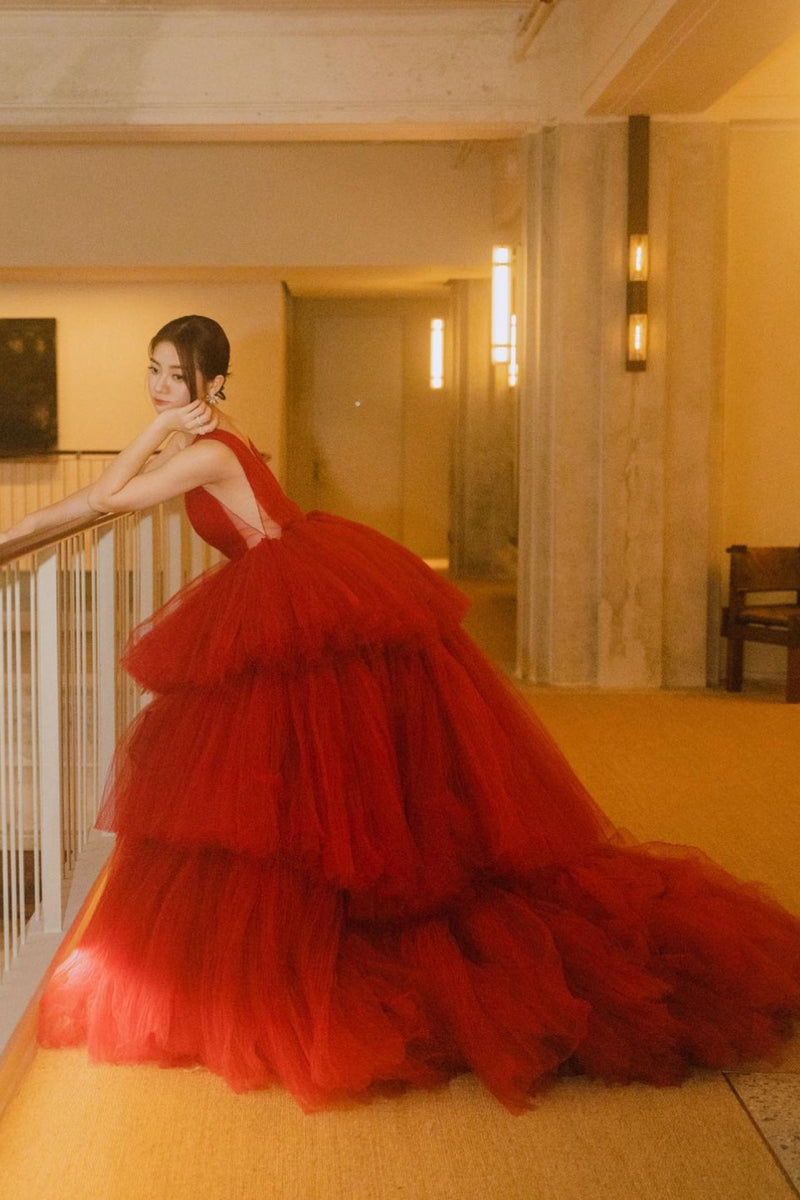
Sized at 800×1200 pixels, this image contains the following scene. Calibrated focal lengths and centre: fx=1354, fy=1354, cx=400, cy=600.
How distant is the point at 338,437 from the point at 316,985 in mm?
11579

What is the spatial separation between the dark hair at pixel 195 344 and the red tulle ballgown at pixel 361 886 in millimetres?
167

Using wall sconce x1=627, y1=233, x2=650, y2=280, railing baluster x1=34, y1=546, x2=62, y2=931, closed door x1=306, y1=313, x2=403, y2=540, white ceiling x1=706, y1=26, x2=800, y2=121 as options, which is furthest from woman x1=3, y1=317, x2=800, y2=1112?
closed door x1=306, y1=313, x2=403, y2=540

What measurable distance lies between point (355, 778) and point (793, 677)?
4.11m

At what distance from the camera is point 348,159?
9867 mm

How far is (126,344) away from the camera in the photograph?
11641 millimetres

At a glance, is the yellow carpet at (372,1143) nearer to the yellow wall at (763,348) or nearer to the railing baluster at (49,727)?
the railing baluster at (49,727)

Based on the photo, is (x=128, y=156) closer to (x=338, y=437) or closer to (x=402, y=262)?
(x=402, y=262)

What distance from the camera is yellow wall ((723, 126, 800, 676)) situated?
6574mm

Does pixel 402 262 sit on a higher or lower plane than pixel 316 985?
higher

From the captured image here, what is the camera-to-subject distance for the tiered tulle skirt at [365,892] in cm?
239

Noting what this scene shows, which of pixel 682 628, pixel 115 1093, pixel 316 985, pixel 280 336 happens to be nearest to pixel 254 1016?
pixel 316 985

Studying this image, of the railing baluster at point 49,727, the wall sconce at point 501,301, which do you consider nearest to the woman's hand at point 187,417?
the railing baluster at point 49,727

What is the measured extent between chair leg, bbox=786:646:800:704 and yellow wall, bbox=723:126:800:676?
524 millimetres

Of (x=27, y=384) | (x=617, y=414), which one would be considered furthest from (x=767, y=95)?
(x=27, y=384)
